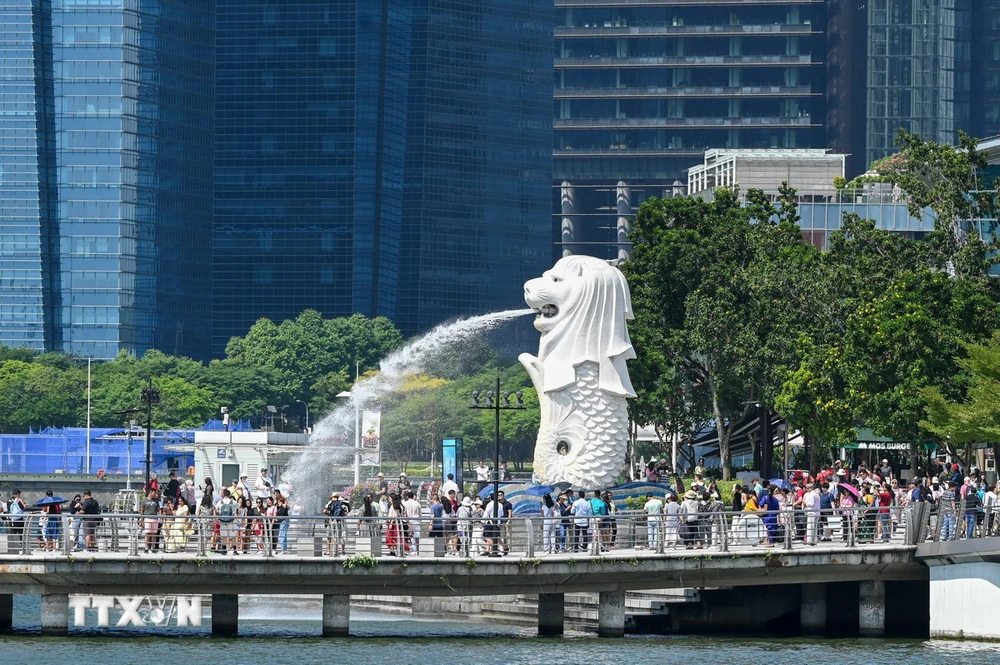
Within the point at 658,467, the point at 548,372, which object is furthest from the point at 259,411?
the point at 548,372

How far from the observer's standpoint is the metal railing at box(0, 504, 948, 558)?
50.1 metres

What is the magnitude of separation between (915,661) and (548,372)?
22.3 meters

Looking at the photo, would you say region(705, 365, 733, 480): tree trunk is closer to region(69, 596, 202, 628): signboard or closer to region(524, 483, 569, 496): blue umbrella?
region(524, 483, 569, 496): blue umbrella

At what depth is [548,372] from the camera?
6744 cm

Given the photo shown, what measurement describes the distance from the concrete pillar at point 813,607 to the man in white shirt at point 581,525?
5815 mm

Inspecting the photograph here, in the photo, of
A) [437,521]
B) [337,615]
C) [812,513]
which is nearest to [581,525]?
[437,521]

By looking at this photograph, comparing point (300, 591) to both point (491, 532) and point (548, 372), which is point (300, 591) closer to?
point (491, 532)

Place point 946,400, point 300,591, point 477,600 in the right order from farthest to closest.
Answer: point 946,400 < point 477,600 < point 300,591

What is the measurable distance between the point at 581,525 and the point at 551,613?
7.79 ft

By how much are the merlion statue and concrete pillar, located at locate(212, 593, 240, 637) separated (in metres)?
16.6

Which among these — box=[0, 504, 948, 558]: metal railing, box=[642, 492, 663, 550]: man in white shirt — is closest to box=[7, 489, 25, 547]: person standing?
box=[0, 504, 948, 558]: metal railing

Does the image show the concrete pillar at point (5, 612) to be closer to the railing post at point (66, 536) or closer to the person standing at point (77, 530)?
the person standing at point (77, 530)

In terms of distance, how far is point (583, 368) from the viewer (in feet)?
221

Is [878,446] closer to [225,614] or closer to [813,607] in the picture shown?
[813,607]
